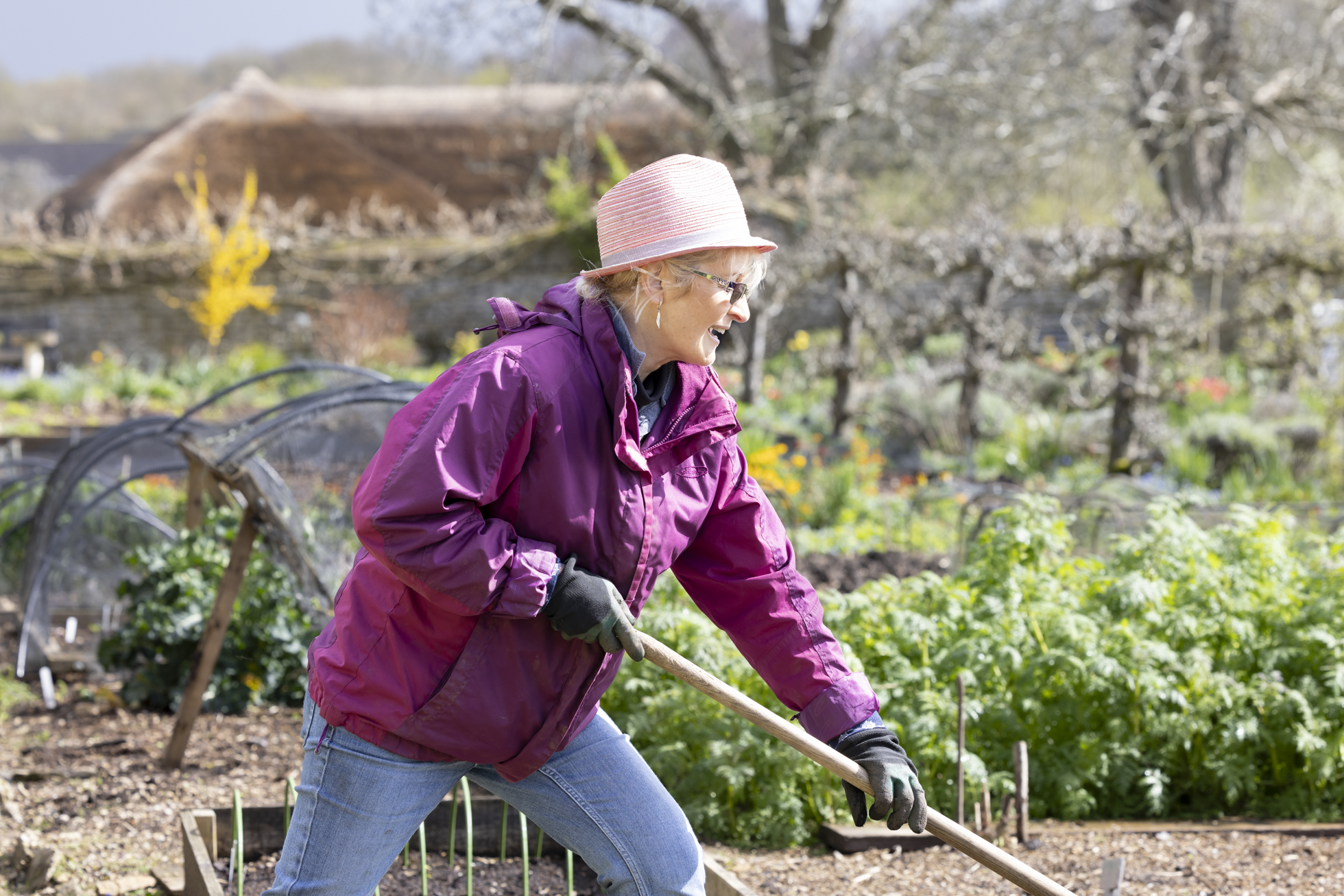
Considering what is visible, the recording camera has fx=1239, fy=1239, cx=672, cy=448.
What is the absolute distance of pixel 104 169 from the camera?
2230cm

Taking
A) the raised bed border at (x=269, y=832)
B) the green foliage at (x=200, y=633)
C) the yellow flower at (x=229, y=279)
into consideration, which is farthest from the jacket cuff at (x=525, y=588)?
the yellow flower at (x=229, y=279)

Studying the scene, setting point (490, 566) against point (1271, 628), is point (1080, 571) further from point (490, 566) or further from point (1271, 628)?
point (490, 566)

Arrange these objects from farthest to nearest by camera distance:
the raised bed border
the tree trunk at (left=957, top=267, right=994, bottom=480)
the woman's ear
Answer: the tree trunk at (left=957, top=267, right=994, bottom=480)
the raised bed border
the woman's ear

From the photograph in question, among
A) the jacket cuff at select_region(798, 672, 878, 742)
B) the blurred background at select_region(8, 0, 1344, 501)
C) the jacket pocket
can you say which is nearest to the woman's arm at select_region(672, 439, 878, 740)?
the jacket cuff at select_region(798, 672, 878, 742)

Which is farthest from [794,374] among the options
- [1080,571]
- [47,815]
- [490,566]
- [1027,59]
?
[490,566]

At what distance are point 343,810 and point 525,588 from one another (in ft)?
1.63

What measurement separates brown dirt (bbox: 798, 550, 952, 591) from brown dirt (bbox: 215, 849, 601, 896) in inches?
119

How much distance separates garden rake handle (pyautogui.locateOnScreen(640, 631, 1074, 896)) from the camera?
2055 millimetres

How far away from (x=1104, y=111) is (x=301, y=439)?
1516cm

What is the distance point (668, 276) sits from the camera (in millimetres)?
1981

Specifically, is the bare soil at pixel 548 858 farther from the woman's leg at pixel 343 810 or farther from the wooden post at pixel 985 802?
the woman's leg at pixel 343 810

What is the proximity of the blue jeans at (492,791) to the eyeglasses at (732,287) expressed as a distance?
0.76 m

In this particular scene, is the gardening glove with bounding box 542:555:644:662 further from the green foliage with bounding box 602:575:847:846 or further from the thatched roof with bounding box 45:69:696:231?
the thatched roof with bounding box 45:69:696:231

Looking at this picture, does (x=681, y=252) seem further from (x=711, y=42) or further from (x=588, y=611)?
(x=711, y=42)
